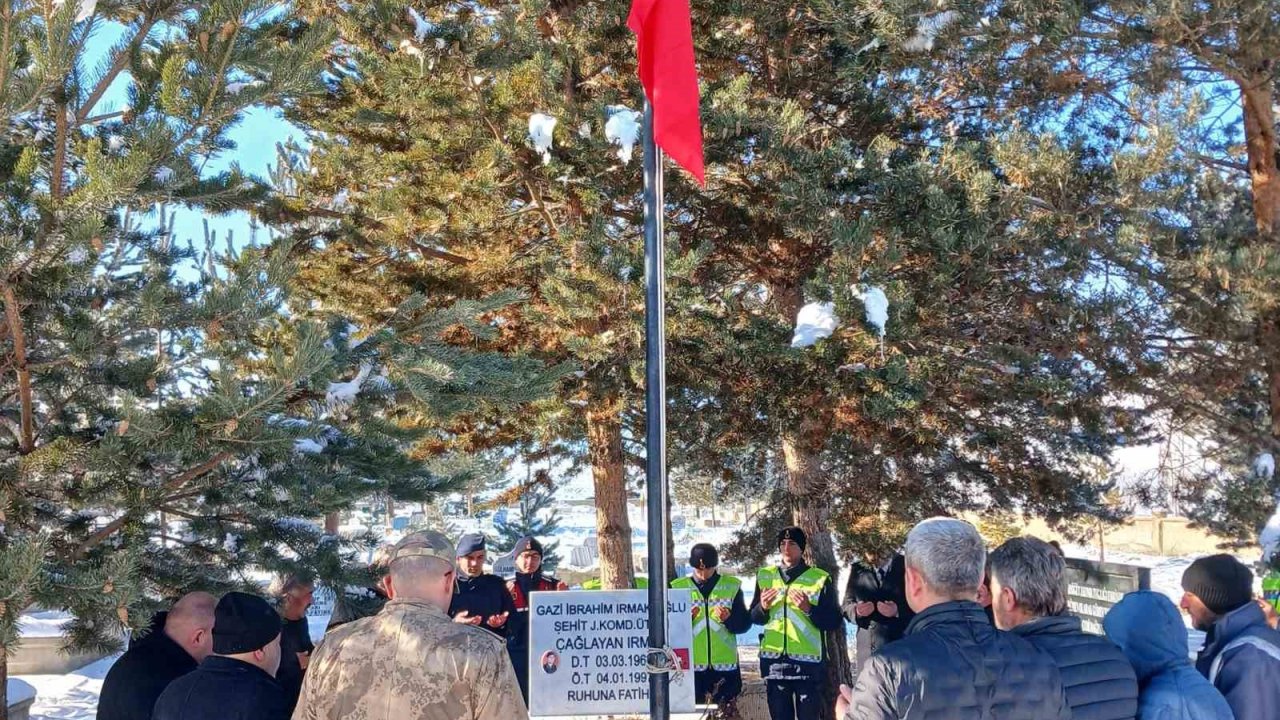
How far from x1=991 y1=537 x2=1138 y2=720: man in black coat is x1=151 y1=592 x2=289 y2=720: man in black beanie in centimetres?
242

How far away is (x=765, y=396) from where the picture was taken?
26.4 ft

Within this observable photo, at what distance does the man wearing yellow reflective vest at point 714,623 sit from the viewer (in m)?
7.32

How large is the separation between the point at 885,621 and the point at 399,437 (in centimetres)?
383

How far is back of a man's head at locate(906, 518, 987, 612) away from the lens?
8.72 feet

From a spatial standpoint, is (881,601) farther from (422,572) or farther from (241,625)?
(241,625)

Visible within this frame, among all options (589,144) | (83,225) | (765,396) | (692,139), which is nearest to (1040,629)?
(692,139)

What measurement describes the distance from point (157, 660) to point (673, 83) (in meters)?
3.31

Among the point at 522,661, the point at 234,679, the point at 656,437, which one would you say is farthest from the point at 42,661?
the point at 656,437

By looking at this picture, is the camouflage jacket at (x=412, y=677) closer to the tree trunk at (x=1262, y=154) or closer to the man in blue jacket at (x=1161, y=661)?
the man in blue jacket at (x=1161, y=661)

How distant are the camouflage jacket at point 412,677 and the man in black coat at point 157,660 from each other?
1240mm

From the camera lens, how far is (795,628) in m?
7.05

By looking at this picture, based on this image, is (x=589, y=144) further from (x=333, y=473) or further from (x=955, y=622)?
(x=955, y=622)

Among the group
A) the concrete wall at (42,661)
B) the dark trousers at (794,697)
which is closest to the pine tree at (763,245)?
the dark trousers at (794,697)

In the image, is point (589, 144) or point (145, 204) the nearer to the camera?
point (145, 204)
